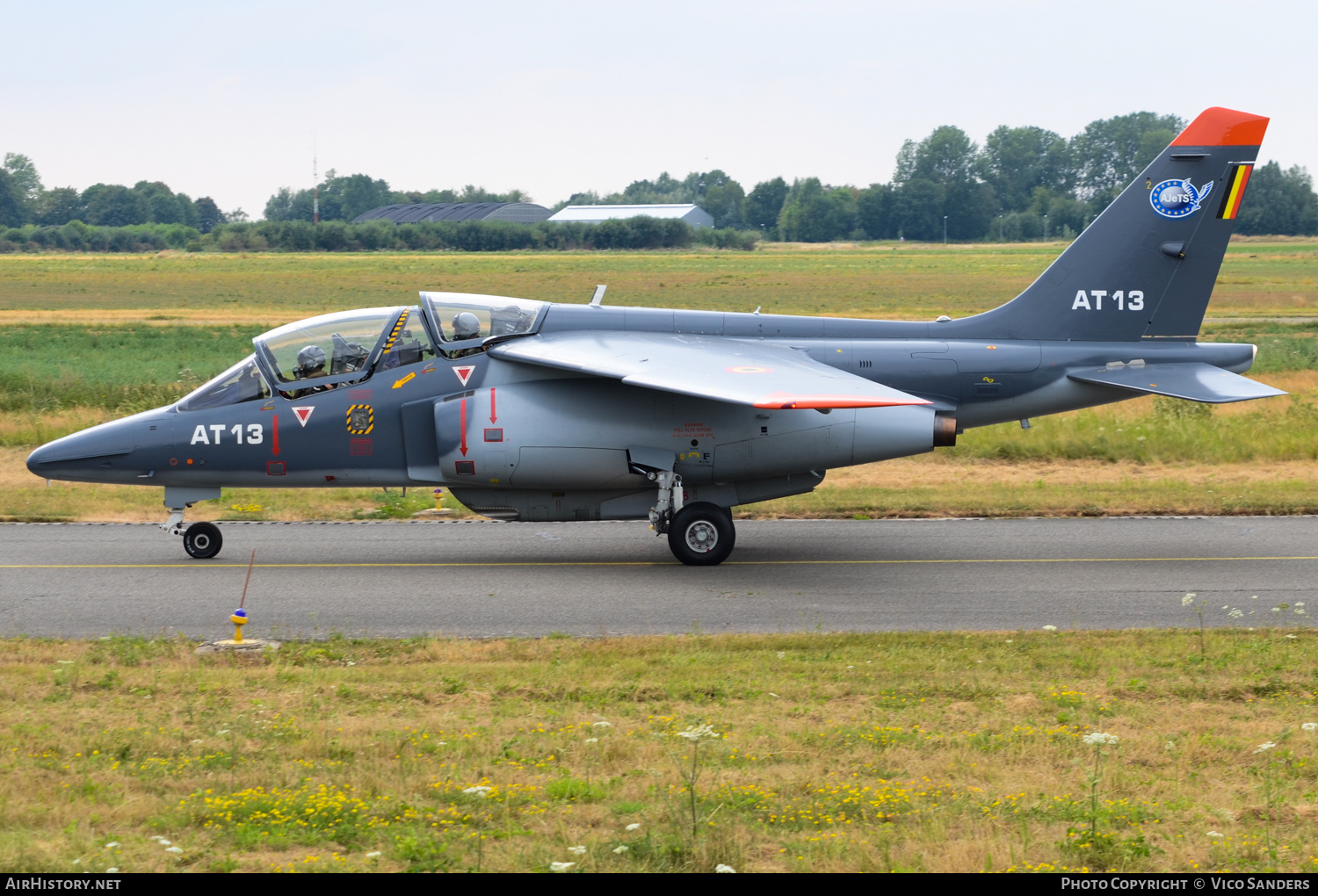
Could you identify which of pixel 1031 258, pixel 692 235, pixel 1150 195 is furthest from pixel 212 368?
pixel 692 235

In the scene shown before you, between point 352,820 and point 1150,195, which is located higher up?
point 1150,195

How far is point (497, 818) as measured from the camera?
642 centimetres

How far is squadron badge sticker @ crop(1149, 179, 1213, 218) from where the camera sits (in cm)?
1546

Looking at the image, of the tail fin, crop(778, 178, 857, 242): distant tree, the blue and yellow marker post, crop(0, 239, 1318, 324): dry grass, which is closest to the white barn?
crop(778, 178, 857, 242): distant tree

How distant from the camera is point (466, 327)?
47.9 ft

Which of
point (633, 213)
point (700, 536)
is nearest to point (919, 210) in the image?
point (633, 213)

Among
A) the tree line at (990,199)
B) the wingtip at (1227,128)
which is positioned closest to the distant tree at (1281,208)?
the tree line at (990,199)

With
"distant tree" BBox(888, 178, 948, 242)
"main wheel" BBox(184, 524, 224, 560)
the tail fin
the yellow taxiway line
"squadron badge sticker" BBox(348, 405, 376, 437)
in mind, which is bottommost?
the yellow taxiway line

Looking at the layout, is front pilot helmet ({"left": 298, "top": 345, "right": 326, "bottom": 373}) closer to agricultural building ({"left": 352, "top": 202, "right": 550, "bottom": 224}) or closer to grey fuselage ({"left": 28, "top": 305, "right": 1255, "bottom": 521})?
grey fuselage ({"left": 28, "top": 305, "right": 1255, "bottom": 521})

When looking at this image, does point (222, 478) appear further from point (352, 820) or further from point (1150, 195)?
point (1150, 195)

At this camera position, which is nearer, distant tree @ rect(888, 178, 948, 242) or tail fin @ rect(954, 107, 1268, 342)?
tail fin @ rect(954, 107, 1268, 342)

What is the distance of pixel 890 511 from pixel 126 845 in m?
13.3

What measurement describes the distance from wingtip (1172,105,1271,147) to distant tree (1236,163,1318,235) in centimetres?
14292

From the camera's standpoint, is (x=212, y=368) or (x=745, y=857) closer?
(x=745, y=857)
